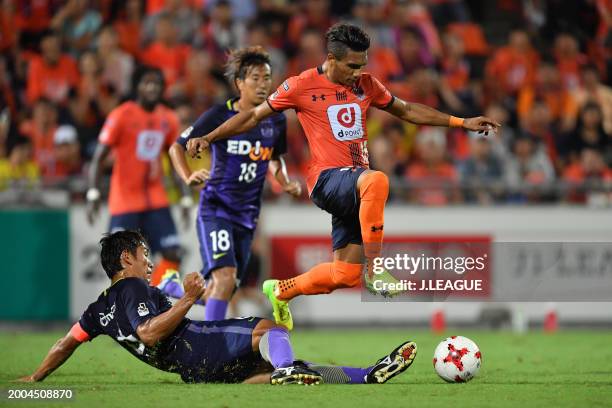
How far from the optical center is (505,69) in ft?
58.0

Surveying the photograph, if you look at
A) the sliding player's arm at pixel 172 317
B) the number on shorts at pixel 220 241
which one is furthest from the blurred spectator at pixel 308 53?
the sliding player's arm at pixel 172 317

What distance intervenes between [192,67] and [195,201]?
8.72 ft

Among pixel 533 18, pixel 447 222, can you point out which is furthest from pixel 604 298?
pixel 533 18

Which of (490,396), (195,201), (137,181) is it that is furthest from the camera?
(195,201)

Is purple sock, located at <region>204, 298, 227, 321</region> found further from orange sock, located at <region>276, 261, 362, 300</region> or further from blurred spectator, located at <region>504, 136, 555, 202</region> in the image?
blurred spectator, located at <region>504, 136, 555, 202</region>

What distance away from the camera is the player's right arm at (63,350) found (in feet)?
24.5

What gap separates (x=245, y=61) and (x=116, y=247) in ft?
9.02

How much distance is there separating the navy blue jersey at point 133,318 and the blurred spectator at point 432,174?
730cm

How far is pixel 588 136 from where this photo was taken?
630 inches

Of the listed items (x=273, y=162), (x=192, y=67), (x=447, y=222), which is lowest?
(x=447, y=222)

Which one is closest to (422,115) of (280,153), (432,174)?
(280,153)

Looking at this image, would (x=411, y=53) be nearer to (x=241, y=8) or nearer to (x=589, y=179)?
(x=241, y=8)

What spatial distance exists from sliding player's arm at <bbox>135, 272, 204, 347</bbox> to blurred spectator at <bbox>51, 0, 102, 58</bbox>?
32.1 ft

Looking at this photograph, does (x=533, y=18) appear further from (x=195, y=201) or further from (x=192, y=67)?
(x=195, y=201)
